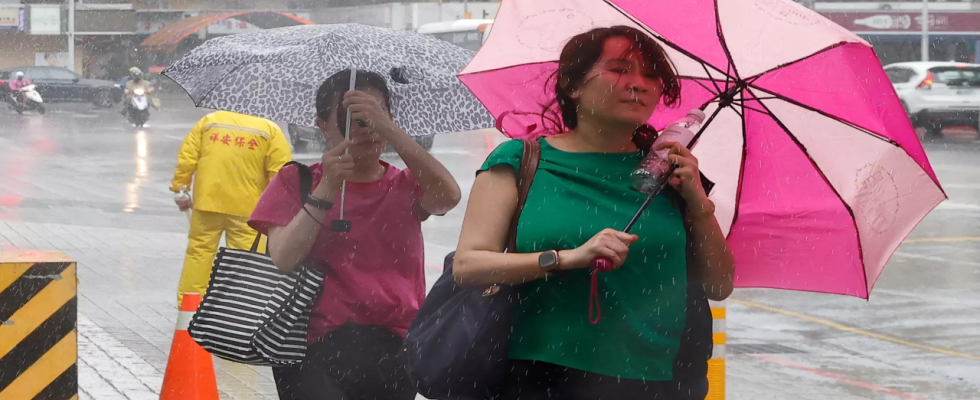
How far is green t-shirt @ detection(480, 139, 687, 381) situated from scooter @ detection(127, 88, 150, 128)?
Answer: 108 feet

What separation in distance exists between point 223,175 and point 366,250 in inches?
176

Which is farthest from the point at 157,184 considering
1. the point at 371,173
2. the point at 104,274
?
the point at 371,173

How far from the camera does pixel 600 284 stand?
2859mm

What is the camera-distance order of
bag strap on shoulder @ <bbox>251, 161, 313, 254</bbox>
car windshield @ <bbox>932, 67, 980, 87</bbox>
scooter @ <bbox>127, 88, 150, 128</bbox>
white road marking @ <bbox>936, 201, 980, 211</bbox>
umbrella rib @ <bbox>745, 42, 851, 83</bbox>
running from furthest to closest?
scooter @ <bbox>127, 88, 150, 128</bbox> < car windshield @ <bbox>932, 67, 980, 87</bbox> < white road marking @ <bbox>936, 201, 980, 211</bbox> < bag strap on shoulder @ <bbox>251, 161, 313, 254</bbox> < umbrella rib @ <bbox>745, 42, 851, 83</bbox>

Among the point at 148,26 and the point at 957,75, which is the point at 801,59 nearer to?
the point at 957,75

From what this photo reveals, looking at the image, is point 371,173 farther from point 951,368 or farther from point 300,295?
point 951,368

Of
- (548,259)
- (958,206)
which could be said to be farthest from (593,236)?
(958,206)

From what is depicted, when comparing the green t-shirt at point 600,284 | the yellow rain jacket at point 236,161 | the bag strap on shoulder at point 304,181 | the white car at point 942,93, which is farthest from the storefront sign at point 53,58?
the green t-shirt at point 600,284

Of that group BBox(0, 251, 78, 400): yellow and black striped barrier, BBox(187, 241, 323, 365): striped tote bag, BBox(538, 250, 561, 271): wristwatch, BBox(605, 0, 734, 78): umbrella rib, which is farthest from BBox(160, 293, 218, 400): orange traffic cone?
BBox(538, 250, 561, 271): wristwatch

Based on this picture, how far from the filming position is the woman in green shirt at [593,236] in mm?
2869

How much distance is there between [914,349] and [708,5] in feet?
19.5

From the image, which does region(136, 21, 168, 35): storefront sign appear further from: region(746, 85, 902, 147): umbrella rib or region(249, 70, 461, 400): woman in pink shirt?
region(746, 85, 902, 147): umbrella rib

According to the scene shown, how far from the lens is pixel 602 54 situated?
2969 millimetres

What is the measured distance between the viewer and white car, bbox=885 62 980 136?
98.4ft
